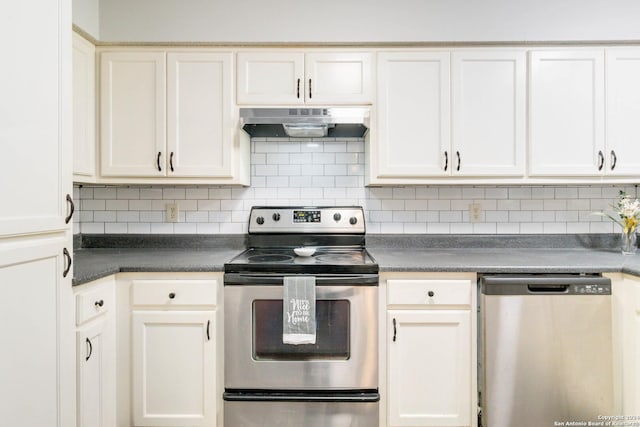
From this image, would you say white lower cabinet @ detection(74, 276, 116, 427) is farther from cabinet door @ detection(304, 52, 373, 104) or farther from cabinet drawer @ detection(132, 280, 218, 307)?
cabinet door @ detection(304, 52, 373, 104)

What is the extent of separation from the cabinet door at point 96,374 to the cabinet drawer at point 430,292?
136 cm

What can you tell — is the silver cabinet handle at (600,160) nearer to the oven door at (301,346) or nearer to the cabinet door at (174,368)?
the oven door at (301,346)

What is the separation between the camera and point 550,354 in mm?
1769

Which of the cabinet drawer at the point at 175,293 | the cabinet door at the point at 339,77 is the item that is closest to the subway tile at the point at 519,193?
the cabinet door at the point at 339,77

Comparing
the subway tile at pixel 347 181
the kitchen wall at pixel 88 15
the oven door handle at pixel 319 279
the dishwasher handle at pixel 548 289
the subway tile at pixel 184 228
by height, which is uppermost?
the kitchen wall at pixel 88 15

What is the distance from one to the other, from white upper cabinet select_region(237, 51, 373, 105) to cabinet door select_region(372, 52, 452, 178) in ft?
0.38

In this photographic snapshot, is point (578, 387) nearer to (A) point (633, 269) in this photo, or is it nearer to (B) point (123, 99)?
(A) point (633, 269)

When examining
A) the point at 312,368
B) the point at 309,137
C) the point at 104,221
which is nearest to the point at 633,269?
the point at 312,368

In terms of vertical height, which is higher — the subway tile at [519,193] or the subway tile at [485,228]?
the subway tile at [519,193]

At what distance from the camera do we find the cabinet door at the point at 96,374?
1.57 meters

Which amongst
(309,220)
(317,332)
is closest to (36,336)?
(317,332)

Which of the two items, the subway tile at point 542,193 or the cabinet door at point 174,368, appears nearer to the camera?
the cabinet door at point 174,368

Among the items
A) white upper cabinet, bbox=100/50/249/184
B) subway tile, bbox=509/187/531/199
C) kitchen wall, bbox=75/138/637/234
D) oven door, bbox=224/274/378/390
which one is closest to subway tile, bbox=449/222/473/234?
kitchen wall, bbox=75/138/637/234

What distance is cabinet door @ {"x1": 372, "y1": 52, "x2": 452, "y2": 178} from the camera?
213 centimetres
